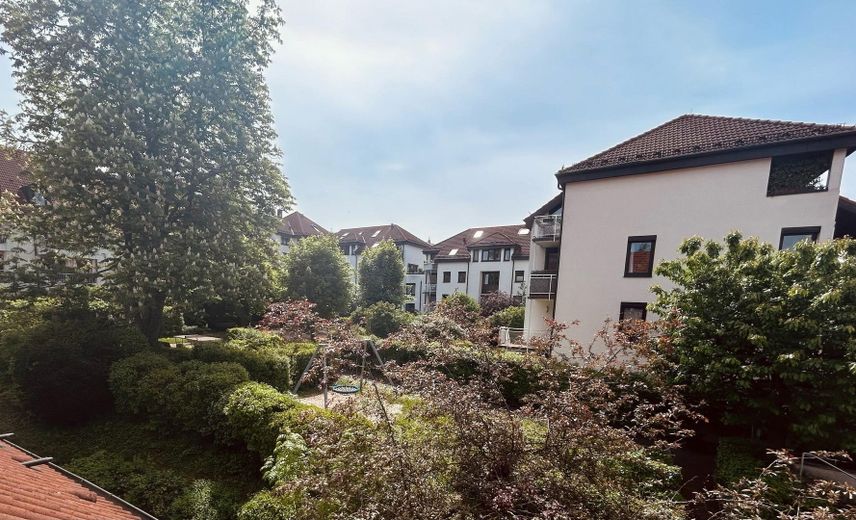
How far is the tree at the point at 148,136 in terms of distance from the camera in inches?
342

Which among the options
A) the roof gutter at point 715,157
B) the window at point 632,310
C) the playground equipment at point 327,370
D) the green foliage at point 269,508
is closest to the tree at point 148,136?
the playground equipment at point 327,370

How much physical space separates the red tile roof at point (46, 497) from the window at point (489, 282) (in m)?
29.6

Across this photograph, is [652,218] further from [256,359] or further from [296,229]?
[296,229]

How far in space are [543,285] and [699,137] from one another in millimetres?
7676

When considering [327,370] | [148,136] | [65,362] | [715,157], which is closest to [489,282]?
[715,157]

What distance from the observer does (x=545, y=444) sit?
370cm

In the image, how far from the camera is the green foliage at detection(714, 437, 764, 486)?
17.9 feet

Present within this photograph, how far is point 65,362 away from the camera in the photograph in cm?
770

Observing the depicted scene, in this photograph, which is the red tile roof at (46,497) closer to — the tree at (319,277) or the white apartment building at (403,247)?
the tree at (319,277)

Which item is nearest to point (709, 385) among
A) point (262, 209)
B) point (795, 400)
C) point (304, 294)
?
point (795, 400)

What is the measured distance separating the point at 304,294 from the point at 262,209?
32.6 ft

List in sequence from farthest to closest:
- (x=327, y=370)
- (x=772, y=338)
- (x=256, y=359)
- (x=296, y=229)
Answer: (x=296, y=229) < (x=256, y=359) < (x=772, y=338) < (x=327, y=370)

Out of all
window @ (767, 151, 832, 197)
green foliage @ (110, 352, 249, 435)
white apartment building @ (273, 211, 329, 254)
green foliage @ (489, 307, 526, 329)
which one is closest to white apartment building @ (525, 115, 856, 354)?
window @ (767, 151, 832, 197)

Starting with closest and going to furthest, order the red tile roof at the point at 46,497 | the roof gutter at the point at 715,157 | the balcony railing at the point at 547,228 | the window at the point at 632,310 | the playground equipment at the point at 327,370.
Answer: the red tile roof at the point at 46,497
the playground equipment at the point at 327,370
the roof gutter at the point at 715,157
the window at the point at 632,310
the balcony railing at the point at 547,228
